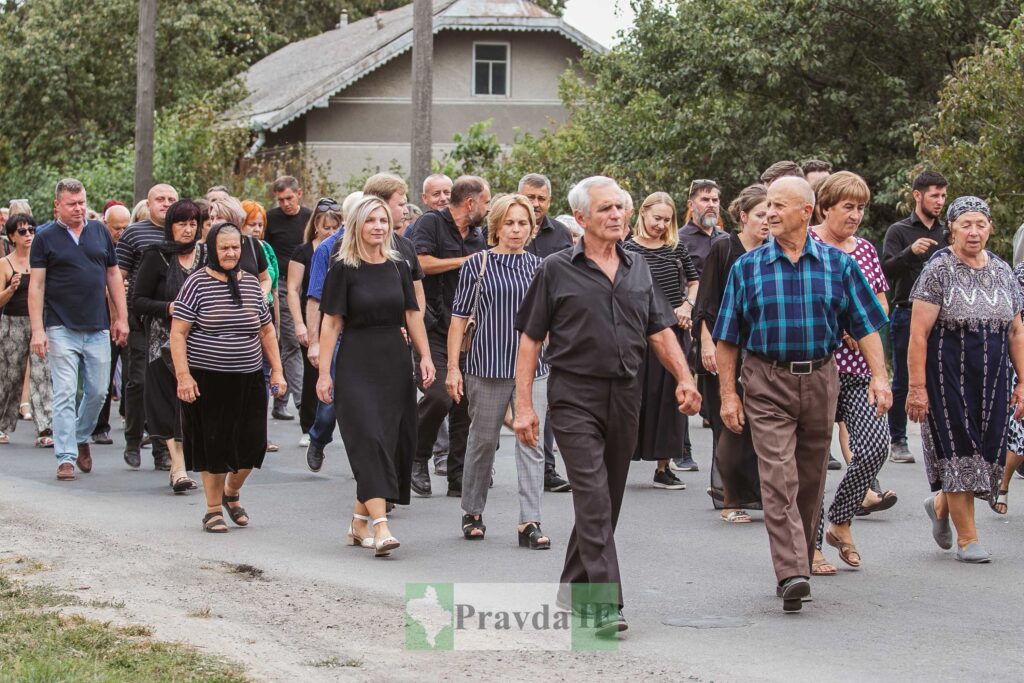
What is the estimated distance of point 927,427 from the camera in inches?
354

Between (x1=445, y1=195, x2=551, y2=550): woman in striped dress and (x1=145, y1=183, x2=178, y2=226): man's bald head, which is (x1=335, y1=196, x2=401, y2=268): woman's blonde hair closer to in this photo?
(x1=445, y1=195, x2=551, y2=550): woman in striped dress

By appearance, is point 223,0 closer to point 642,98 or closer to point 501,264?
point 642,98

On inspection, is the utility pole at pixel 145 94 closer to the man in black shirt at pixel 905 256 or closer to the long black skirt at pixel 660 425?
the man in black shirt at pixel 905 256

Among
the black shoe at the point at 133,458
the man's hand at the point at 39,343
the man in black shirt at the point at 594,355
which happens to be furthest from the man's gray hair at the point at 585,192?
the black shoe at the point at 133,458

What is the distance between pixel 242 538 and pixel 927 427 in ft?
13.2

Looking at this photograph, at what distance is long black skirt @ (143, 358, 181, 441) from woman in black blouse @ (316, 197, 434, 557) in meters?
2.66

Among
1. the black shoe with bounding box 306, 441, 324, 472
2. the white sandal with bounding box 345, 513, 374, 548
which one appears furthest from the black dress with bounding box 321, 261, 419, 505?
the black shoe with bounding box 306, 441, 324, 472

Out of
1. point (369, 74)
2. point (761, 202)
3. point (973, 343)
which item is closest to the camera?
point (973, 343)

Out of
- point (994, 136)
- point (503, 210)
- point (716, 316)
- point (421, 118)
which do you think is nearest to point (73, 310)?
point (503, 210)

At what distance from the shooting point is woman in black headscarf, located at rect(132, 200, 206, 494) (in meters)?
11.3

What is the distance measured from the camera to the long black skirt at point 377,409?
8977mm

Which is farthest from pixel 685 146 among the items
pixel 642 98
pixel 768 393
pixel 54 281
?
pixel 768 393

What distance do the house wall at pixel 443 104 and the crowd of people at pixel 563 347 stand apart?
103ft

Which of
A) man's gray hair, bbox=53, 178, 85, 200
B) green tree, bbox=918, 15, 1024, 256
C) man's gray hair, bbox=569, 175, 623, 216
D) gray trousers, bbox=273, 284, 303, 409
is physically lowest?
gray trousers, bbox=273, 284, 303, 409
